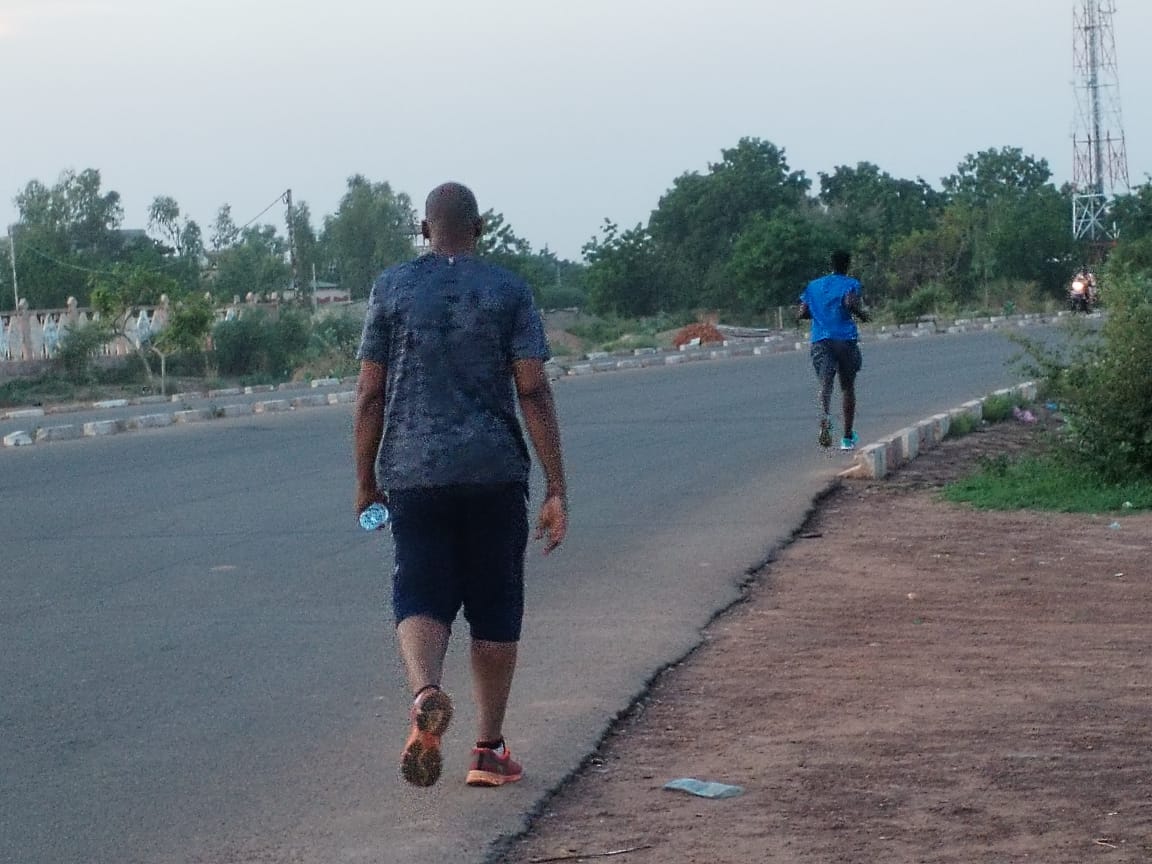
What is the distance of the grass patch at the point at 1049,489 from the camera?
11.7 metres

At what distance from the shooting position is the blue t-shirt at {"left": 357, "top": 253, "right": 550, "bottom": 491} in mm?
5027

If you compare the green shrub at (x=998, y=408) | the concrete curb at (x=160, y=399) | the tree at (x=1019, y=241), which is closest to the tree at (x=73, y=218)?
the tree at (x=1019, y=241)

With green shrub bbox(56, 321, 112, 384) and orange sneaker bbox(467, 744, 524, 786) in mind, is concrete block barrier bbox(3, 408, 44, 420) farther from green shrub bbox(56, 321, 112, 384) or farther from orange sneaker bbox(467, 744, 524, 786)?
orange sneaker bbox(467, 744, 524, 786)

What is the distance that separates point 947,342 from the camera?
128ft

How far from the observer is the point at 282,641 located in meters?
7.75

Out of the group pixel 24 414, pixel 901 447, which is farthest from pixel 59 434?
pixel 901 447

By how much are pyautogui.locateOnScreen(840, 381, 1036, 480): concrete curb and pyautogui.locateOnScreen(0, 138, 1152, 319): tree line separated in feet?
88.5

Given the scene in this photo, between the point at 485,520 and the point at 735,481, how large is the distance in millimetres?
8959

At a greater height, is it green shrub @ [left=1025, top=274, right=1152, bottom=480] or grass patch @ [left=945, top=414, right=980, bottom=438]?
green shrub @ [left=1025, top=274, right=1152, bottom=480]

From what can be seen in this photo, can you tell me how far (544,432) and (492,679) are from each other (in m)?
0.80

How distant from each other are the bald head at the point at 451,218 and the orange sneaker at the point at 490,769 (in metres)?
1.57

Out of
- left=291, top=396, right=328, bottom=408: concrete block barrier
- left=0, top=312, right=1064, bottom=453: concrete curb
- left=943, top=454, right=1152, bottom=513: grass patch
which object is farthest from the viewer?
left=291, top=396, right=328, bottom=408: concrete block barrier

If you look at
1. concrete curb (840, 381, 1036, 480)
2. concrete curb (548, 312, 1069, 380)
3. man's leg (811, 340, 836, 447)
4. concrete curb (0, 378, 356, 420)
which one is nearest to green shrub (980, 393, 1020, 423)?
concrete curb (840, 381, 1036, 480)

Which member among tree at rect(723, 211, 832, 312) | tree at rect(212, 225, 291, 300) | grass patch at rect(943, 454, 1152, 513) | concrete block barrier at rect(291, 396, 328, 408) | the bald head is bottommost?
grass patch at rect(943, 454, 1152, 513)
